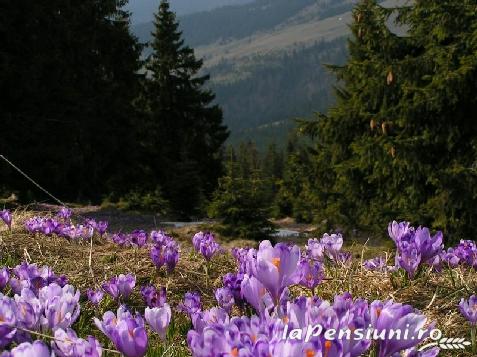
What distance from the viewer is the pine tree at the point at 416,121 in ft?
32.8

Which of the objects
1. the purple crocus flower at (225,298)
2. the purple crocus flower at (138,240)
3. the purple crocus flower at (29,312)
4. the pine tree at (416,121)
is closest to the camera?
the purple crocus flower at (29,312)

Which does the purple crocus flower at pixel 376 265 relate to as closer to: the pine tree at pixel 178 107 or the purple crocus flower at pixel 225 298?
the purple crocus flower at pixel 225 298

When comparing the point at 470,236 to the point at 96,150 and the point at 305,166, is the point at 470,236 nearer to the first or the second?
the point at 305,166

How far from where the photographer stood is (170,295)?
325cm

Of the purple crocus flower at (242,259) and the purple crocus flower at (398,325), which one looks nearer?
the purple crocus flower at (398,325)

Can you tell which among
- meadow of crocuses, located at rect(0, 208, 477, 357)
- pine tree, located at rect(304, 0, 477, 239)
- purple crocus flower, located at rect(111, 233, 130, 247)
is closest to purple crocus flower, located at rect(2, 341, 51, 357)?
meadow of crocuses, located at rect(0, 208, 477, 357)

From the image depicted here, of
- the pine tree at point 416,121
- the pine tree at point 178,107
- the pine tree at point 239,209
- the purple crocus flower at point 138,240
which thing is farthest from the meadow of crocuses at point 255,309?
the pine tree at point 178,107

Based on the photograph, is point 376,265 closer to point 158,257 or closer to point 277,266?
point 158,257

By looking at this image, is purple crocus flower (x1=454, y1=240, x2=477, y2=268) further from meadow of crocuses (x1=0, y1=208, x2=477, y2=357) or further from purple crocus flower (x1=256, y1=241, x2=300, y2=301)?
purple crocus flower (x1=256, y1=241, x2=300, y2=301)

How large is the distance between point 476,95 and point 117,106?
15.8 meters

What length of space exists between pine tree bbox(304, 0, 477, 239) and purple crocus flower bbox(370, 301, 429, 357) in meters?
8.85

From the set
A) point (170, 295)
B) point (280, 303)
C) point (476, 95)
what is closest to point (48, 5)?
point (476, 95)

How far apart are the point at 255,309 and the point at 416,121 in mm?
9369

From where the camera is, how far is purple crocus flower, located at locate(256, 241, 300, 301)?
5.71 feet
